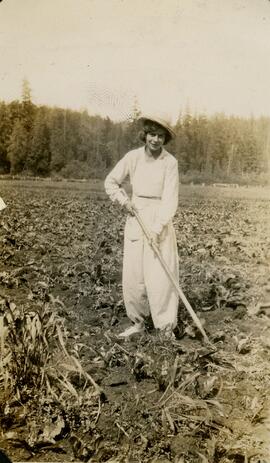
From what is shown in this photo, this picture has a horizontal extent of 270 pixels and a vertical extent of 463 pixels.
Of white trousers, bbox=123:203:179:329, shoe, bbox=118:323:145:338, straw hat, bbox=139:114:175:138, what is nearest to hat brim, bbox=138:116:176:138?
straw hat, bbox=139:114:175:138

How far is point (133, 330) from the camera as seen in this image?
2.54 meters

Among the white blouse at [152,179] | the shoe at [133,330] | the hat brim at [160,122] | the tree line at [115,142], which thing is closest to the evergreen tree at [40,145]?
the tree line at [115,142]

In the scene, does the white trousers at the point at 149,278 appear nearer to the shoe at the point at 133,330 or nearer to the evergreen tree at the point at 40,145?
the shoe at the point at 133,330

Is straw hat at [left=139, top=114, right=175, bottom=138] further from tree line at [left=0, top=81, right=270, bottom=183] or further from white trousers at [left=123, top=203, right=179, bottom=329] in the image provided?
white trousers at [left=123, top=203, right=179, bottom=329]

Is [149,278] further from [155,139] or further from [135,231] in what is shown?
[155,139]

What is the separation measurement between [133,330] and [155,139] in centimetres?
90

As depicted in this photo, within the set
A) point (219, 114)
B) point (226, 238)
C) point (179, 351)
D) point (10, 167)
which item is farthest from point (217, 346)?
point (10, 167)

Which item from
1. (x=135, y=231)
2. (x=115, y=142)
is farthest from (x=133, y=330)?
(x=115, y=142)

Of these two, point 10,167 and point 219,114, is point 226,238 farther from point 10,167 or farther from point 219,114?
point 10,167

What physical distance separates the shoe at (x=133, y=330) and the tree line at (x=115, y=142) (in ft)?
2.41

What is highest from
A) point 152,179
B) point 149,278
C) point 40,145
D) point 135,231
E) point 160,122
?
point 160,122

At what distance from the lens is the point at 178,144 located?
7.97 ft

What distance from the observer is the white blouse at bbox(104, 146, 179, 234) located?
7.98 ft

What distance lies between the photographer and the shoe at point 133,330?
2.53 meters
